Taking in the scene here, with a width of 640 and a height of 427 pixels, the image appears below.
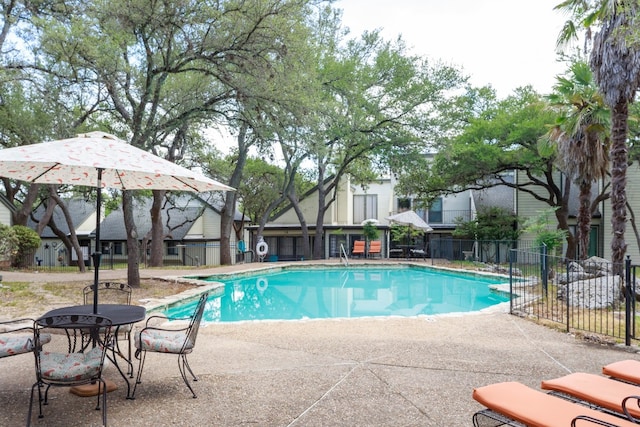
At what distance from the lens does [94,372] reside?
3480 mm

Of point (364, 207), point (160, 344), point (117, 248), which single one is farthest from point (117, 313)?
point (117, 248)

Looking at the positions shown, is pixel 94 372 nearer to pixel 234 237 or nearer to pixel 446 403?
pixel 446 403

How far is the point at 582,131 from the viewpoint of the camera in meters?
12.2

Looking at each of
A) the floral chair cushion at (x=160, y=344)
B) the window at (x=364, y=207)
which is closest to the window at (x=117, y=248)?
the window at (x=364, y=207)

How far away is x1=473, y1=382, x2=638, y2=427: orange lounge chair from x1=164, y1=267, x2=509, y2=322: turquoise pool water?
7491mm

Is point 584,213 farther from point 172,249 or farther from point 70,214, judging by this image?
point 70,214

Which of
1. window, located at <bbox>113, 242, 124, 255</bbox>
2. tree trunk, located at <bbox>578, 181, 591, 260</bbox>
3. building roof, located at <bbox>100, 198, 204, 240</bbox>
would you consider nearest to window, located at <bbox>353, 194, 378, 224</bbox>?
building roof, located at <bbox>100, 198, 204, 240</bbox>

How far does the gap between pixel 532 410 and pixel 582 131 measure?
11.3m

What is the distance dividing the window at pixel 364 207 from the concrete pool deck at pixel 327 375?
22997 mm

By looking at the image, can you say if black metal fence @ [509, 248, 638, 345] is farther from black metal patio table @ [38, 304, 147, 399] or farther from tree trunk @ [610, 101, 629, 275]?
black metal patio table @ [38, 304, 147, 399]

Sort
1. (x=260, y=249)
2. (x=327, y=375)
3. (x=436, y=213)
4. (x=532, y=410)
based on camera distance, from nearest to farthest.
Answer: (x=532, y=410) < (x=327, y=375) < (x=260, y=249) < (x=436, y=213)

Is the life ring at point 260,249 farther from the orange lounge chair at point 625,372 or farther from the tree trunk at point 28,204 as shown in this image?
the orange lounge chair at point 625,372

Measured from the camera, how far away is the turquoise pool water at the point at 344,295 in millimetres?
11295

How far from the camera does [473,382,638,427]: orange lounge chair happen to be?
2.63m
